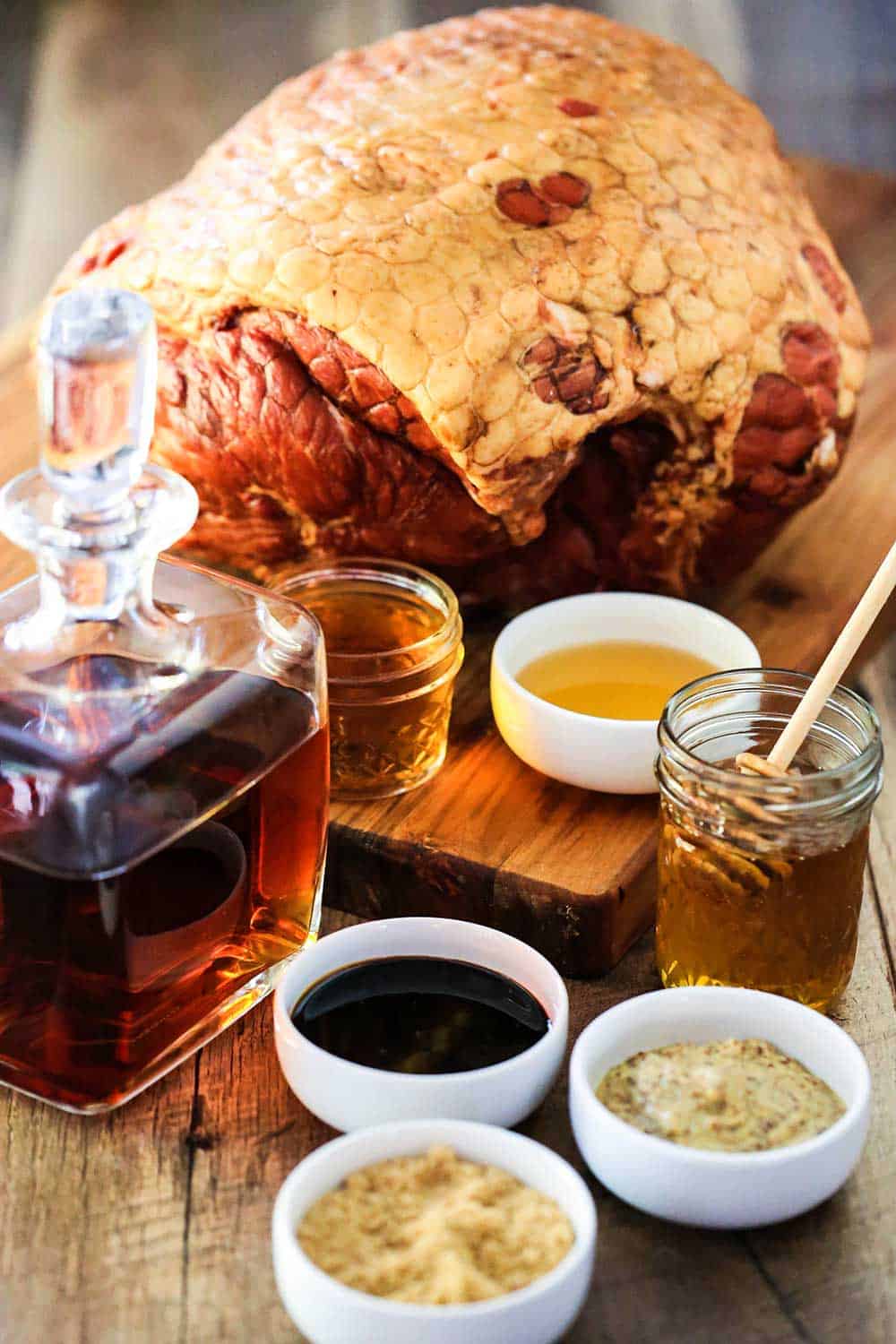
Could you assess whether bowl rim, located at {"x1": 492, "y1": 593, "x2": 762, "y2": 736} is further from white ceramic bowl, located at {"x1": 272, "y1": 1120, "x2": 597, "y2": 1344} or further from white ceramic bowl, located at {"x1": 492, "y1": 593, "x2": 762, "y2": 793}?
white ceramic bowl, located at {"x1": 272, "y1": 1120, "x2": 597, "y2": 1344}

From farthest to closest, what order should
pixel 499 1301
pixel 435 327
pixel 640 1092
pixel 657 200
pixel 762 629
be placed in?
pixel 762 629 → pixel 657 200 → pixel 435 327 → pixel 640 1092 → pixel 499 1301

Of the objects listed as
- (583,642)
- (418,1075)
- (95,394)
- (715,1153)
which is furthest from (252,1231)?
(583,642)

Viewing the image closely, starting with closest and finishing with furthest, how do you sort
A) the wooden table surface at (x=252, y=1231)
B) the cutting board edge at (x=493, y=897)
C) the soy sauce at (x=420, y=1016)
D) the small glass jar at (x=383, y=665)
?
the wooden table surface at (x=252, y=1231)
the soy sauce at (x=420, y=1016)
the cutting board edge at (x=493, y=897)
the small glass jar at (x=383, y=665)

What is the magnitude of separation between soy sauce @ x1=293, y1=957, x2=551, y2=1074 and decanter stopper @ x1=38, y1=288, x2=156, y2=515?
41 centimetres

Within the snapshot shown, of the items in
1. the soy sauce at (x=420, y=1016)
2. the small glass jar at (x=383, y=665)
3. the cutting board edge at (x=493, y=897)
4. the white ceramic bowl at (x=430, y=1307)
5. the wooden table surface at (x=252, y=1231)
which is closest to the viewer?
the white ceramic bowl at (x=430, y=1307)

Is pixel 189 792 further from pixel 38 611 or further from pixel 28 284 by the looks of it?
pixel 28 284

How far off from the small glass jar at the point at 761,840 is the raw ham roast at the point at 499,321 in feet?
0.98

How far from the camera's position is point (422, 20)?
3357 millimetres

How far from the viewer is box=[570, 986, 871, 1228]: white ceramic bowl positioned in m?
1.16

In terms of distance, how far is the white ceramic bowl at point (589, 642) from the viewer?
1.53m

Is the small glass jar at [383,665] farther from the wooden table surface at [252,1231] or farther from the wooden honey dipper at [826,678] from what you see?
the wooden honey dipper at [826,678]

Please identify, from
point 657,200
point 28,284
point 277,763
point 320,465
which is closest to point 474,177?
point 657,200

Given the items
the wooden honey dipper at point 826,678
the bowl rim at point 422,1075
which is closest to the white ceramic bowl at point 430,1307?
the bowl rim at point 422,1075

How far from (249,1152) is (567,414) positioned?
0.68 meters
